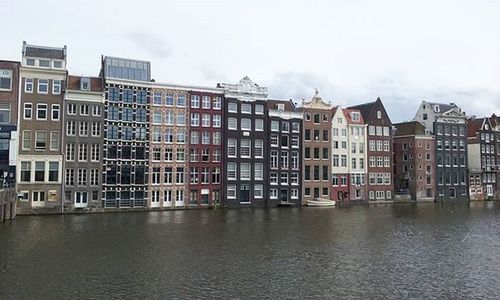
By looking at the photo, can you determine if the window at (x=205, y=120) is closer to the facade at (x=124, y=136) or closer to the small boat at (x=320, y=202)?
the facade at (x=124, y=136)

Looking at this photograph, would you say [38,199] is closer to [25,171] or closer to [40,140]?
[25,171]

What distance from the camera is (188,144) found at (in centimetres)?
8556

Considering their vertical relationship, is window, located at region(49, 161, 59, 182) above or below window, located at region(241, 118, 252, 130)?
below

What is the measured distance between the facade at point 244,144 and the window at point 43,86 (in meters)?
29.2

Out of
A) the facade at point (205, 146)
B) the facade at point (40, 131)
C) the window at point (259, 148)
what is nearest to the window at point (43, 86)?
the facade at point (40, 131)

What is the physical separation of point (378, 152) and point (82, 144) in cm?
6302

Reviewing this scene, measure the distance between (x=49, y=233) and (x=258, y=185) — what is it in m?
47.6

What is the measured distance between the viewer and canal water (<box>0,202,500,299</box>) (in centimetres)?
2628

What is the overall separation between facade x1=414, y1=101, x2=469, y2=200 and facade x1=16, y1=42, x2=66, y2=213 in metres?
83.2

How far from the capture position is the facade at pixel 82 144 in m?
75.0

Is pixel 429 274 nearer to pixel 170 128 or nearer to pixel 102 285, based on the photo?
pixel 102 285

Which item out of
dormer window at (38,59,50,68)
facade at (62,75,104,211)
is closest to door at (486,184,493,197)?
facade at (62,75,104,211)

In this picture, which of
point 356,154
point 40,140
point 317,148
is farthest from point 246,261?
point 356,154

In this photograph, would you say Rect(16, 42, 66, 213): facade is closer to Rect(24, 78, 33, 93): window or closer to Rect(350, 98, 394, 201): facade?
Rect(24, 78, 33, 93): window
